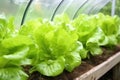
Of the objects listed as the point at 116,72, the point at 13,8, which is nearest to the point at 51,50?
the point at 116,72

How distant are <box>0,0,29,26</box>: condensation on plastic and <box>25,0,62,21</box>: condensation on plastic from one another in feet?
0.54

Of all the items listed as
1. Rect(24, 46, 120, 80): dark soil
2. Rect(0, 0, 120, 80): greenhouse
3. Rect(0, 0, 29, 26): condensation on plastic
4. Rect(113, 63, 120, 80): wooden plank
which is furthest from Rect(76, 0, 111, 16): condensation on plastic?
Rect(0, 0, 120, 80): greenhouse

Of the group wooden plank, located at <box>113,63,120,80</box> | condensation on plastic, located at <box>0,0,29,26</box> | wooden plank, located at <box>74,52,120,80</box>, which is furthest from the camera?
condensation on plastic, located at <box>0,0,29,26</box>

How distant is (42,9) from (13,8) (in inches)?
33.7

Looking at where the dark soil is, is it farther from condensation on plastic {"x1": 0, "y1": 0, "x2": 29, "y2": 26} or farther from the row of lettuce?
condensation on plastic {"x1": 0, "y1": 0, "x2": 29, "y2": 26}

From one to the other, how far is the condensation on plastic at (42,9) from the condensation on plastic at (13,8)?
166 millimetres

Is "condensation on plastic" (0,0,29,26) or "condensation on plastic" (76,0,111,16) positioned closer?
"condensation on plastic" (0,0,29,26)

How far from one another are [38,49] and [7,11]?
175 cm

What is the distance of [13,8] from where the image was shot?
292cm

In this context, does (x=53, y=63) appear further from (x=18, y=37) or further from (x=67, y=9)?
(x=67, y=9)

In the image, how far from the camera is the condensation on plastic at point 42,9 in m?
3.36

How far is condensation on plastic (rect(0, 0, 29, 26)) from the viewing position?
2.64 m

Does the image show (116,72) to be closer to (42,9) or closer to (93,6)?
(42,9)

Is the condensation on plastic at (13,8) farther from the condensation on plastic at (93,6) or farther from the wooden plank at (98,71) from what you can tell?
the condensation on plastic at (93,6)
